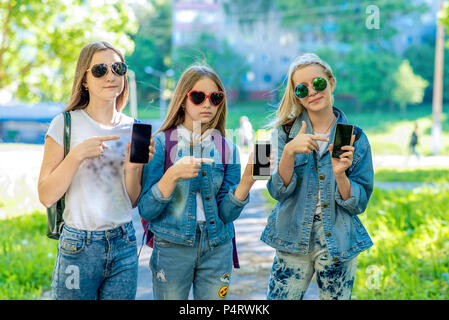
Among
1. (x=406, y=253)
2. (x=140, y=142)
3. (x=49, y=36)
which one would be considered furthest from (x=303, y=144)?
(x=49, y=36)

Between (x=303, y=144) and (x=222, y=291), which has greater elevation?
(x=303, y=144)

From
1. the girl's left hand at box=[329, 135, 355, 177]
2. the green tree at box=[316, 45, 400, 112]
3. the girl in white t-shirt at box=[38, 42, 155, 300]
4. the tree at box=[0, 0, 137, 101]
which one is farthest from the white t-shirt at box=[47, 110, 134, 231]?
the green tree at box=[316, 45, 400, 112]

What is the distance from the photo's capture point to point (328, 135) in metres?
2.49

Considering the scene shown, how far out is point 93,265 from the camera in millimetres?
2199

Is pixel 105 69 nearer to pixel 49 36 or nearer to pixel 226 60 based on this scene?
pixel 49 36

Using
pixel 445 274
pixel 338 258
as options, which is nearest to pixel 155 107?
pixel 338 258

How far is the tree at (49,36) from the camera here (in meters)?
9.49

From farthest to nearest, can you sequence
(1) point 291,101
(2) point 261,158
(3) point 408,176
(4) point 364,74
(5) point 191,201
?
(4) point 364,74, (3) point 408,176, (1) point 291,101, (5) point 191,201, (2) point 261,158

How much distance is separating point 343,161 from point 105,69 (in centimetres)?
113

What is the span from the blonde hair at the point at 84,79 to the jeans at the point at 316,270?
43.1 inches

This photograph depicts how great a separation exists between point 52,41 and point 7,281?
6.63 meters

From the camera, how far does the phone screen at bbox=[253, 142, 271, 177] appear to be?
7.11ft

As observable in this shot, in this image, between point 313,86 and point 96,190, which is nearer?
point 96,190
